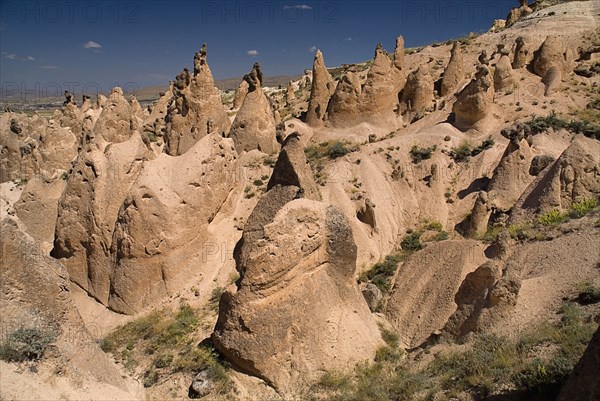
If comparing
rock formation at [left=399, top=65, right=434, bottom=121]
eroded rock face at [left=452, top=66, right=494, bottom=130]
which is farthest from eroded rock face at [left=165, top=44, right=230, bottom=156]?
eroded rock face at [left=452, top=66, right=494, bottom=130]

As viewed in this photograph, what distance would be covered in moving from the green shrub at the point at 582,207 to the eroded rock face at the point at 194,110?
15605 millimetres

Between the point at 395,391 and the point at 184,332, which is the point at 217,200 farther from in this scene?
the point at 395,391

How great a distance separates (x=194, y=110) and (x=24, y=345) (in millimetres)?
16717

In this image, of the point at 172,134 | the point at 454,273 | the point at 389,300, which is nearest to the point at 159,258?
the point at 389,300

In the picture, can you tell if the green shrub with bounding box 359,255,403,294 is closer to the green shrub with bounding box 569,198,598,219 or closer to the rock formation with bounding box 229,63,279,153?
the green shrub with bounding box 569,198,598,219

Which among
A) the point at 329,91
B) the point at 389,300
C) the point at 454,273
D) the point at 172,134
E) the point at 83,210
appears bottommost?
the point at 389,300

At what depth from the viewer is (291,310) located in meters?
9.31

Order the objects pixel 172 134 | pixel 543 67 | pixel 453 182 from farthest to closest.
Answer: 1. pixel 543 67
2. pixel 172 134
3. pixel 453 182

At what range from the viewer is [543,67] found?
26688 mm

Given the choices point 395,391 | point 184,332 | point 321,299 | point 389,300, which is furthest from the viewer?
point 389,300

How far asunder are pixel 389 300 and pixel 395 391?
5696 millimetres

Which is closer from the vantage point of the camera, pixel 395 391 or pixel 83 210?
pixel 395 391

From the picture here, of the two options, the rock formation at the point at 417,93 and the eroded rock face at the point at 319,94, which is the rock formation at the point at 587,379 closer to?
the rock formation at the point at 417,93

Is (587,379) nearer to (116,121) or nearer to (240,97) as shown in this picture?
(116,121)
